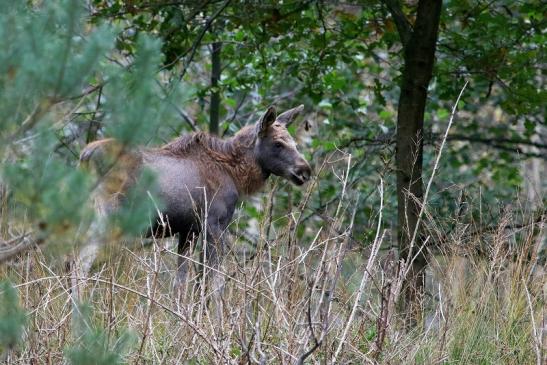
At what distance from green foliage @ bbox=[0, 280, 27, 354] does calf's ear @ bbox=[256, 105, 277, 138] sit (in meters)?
4.31

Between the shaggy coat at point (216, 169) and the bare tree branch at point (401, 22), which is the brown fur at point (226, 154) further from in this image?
the bare tree branch at point (401, 22)

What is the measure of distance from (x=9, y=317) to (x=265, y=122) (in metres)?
4.75

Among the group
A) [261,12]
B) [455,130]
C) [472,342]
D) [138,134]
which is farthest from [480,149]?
[138,134]

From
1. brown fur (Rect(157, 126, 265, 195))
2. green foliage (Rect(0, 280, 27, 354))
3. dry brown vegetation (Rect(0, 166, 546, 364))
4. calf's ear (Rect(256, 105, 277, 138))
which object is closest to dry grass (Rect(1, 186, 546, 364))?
dry brown vegetation (Rect(0, 166, 546, 364))

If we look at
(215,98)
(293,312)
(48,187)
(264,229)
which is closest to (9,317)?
(48,187)

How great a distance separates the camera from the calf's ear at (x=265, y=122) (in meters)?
8.65

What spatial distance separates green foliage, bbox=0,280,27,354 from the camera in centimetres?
420

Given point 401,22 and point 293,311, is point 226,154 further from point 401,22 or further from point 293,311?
point 293,311

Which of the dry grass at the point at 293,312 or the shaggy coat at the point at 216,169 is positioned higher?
the dry grass at the point at 293,312

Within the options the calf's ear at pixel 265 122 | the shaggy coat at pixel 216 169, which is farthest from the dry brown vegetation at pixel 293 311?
the calf's ear at pixel 265 122

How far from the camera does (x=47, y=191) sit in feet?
12.5

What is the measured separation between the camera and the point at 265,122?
8766 millimetres

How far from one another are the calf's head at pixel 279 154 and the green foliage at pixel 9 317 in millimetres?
4463

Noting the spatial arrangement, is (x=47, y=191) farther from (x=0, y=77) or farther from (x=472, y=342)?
(x=472, y=342)
